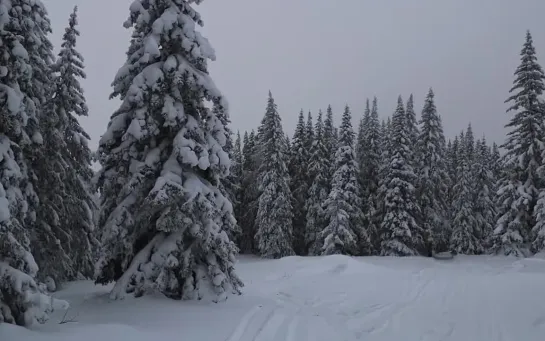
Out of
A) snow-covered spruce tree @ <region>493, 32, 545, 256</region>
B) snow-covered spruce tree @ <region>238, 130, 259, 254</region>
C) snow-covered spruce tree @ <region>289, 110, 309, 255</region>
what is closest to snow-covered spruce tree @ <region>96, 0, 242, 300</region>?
snow-covered spruce tree @ <region>493, 32, 545, 256</region>

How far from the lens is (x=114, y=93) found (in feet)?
41.3

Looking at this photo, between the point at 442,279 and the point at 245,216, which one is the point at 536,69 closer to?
the point at 442,279

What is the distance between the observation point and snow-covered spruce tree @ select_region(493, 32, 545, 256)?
27625 millimetres

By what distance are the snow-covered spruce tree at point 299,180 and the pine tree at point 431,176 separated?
38.5 feet

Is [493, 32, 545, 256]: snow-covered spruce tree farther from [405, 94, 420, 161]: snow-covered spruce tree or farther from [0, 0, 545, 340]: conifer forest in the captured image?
[405, 94, 420, 161]: snow-covered spruce tree

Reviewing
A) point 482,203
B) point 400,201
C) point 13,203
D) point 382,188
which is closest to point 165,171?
point 13,203

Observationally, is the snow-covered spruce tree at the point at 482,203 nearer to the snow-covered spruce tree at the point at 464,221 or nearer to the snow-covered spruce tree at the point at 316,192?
the snow-covered spruce tree at the point at 464,221

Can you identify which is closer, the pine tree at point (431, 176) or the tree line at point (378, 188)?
the tree line at point (378, 188)

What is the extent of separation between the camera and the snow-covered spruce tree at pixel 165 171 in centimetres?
1092

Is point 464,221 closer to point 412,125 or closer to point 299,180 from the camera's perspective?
point 412,125

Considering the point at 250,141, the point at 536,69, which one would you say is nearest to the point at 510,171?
the point at 536,69

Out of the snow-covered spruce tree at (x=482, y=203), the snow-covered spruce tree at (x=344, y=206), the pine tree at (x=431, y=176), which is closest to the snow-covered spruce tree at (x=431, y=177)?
the pine tree at (x=431, y=176)

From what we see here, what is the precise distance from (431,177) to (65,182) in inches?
1250

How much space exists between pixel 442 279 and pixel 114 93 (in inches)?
630
